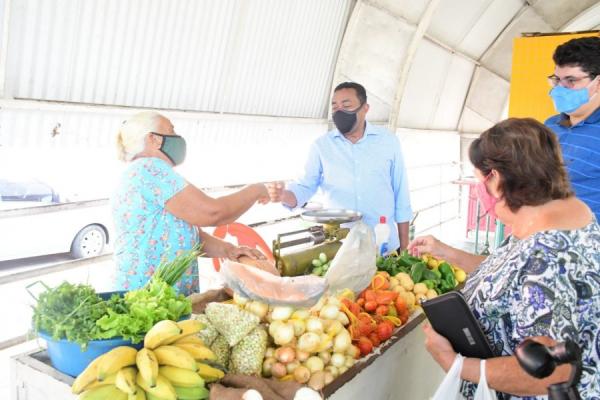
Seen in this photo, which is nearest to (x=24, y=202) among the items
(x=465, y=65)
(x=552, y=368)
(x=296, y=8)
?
(x=296, y=8)

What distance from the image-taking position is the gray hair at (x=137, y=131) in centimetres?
256

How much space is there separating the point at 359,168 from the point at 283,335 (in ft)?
6.89

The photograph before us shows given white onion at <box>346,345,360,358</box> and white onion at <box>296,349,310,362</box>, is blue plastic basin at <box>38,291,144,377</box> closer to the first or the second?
white onion at <box>296,349,310,362</box>

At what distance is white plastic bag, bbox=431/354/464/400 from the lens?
1.74 metres

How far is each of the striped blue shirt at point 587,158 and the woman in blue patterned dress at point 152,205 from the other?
6.31ft

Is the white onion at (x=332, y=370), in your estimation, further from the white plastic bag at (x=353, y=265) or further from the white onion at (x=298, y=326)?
the white plastic bag at (x=353, y=265)

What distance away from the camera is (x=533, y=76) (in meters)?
5.47

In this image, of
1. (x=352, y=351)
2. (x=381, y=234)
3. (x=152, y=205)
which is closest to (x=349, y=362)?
(x=352, y=351)

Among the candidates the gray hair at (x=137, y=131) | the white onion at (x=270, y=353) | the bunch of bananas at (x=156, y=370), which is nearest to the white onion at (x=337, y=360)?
the white onion at (x=270, y=353)

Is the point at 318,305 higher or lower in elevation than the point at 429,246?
lower

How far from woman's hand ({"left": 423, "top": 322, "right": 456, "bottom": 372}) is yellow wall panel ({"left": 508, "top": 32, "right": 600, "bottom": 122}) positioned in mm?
4247

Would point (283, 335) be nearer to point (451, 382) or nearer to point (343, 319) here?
point (343, 319)

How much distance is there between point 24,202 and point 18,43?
3.10 meters

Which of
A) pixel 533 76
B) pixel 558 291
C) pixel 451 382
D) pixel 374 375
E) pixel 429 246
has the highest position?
pixel 533 76
